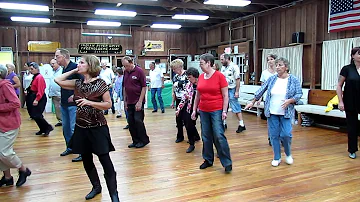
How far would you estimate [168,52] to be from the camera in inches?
582

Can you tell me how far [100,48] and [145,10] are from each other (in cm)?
359

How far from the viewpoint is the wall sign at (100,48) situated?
44.0 feet

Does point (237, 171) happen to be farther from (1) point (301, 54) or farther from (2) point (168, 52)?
(2) point (168, 52)

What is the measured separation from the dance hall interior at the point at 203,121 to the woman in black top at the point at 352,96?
0.01m

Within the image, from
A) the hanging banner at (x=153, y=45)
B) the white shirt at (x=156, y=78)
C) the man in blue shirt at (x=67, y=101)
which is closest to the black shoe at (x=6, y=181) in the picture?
the man in blue shirt at (x=67, y=101)

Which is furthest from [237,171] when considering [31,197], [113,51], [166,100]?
[113,51]

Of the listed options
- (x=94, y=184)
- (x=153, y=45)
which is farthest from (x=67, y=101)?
(x=153, y=45)

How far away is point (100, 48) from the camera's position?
1362 cm

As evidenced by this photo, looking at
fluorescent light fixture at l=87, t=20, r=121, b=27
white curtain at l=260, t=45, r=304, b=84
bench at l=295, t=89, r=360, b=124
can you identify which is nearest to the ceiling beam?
white curtain at l=260, t=45, r=304, b=84

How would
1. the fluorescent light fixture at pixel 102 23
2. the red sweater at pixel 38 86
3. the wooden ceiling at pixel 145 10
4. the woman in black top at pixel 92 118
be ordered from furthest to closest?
the fluorescent light fixture at pixel 102 23 → the wooden ceiling at pixel 145 10 → the red sweater at pixel 38 86 → the woman in black top at pixel 92 118

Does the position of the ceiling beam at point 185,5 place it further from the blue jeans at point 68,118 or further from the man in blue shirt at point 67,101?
the blue jeans at point 68,118

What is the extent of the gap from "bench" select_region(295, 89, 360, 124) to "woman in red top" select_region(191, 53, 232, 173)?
403cm

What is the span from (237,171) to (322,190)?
1.02 metres

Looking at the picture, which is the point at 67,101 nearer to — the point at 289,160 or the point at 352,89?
the point at 289,160
